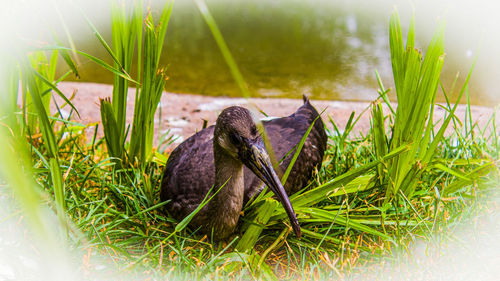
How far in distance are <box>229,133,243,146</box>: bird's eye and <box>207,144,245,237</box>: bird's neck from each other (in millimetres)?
122

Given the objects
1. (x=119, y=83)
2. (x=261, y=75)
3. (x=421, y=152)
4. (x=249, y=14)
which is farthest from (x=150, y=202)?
(x=249, y=14)

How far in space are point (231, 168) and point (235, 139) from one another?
200mm

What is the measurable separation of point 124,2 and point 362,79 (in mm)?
3684

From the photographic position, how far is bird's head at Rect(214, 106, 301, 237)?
7.13 feet

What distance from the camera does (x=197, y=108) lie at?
4.62 m

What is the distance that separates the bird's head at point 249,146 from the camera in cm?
217

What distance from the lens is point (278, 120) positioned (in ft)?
10.7

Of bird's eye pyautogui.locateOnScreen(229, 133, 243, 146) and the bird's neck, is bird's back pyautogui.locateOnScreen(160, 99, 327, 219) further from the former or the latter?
bird's eye pyautogui.locateOnScreen(229, 133, 243, 146)

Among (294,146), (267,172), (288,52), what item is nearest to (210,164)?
(294,146)

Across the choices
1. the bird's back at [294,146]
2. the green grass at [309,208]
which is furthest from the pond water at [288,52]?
the green grass at [309,208]

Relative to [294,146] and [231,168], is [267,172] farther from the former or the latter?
[294,146]

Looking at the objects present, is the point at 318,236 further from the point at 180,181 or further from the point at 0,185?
the point at 0,185

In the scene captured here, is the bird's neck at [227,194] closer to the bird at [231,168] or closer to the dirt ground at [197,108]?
the bird at [231,168]

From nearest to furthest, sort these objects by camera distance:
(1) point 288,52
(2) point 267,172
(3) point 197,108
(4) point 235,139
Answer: (2) point 267,172 → (4) point 235,139 → (3) point 197,108 → (1) point 288,52
